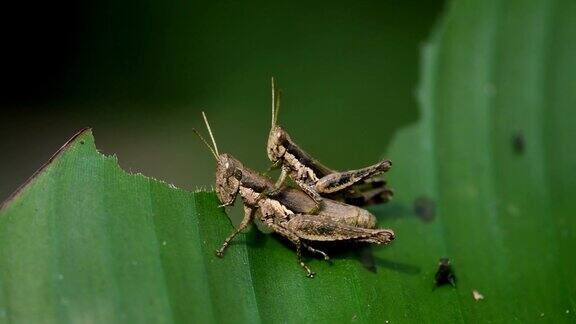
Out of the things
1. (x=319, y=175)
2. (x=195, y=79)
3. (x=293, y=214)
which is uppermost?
(x=195, y=79)

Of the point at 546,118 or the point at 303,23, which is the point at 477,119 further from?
the point at 303,23

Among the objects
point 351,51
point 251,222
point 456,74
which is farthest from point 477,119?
point 351,51

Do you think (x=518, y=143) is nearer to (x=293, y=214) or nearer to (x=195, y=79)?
(x=293, y=214)

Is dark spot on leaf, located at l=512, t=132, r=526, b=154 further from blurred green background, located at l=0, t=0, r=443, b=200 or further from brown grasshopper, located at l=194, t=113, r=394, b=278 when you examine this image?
blurred green background, located at l=0, t=0, r=443, b=200

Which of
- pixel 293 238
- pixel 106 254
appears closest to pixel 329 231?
pixel 293 238

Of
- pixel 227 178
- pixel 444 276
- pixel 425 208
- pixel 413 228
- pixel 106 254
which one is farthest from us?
pixel 425 208

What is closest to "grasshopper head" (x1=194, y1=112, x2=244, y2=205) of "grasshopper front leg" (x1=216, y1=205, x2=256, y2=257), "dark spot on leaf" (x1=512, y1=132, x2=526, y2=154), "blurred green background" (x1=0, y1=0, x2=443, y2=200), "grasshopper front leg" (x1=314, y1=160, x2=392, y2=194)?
"grasshopper front leg" (x1=216, y1=205, x2=256, y2=257)
